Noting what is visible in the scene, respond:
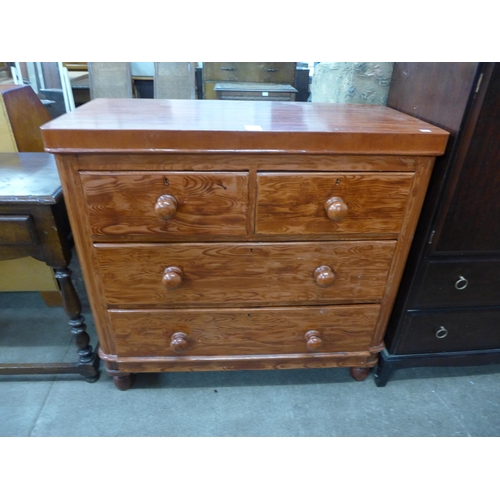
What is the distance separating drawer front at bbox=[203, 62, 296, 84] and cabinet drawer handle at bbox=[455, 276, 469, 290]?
300 centimetres

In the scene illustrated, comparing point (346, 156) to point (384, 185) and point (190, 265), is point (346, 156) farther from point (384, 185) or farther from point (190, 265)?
point (190, 265)

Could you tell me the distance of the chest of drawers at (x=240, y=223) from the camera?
2.83ft

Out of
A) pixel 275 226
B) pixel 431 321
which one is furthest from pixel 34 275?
pixel 431 321

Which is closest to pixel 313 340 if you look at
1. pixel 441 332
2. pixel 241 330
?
pixel 241 330

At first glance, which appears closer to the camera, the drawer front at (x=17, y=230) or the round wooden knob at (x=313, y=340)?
the drawer front at (x=17, y=230)


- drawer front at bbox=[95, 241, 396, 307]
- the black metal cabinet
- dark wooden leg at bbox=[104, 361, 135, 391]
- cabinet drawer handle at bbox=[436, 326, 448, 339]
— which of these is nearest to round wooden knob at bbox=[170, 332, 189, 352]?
drawer front at bbox=[95, 241, 396, 307]

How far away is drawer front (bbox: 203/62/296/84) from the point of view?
3459mm

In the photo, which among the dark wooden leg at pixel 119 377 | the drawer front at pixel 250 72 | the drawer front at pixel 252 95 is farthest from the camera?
the drawer front at pixel 250 72

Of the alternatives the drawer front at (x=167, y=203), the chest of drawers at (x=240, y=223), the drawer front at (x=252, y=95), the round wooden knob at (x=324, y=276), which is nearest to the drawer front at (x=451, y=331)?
the chest of drawers at (x=240, y=223)

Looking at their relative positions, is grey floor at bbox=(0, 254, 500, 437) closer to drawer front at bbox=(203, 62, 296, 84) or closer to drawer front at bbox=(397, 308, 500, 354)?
drawer front at bbox=(397, 308, 500, 354)

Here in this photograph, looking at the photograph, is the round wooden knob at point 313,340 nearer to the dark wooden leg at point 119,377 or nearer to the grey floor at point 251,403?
the grey floor at point 251,403

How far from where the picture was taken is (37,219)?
991 mm

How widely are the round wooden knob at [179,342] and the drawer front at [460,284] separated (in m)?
0.74

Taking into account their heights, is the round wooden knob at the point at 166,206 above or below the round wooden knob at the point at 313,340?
above
